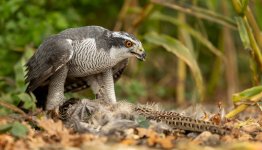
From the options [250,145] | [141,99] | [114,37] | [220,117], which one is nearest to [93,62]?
[114,37]

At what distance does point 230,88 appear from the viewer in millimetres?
10211

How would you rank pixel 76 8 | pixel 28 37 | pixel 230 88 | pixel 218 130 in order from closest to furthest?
pixel 218 130 → pixel 28 37 → pixel 76 8 → pixel 230 88

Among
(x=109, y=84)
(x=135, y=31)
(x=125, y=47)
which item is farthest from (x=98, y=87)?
(x=135, y=31)

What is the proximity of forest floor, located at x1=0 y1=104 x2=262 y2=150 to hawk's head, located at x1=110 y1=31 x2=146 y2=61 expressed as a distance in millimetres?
1171

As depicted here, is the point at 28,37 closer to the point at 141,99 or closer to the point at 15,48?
the point at 15,48

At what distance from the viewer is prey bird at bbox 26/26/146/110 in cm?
541

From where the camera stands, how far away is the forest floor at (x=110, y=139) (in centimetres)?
369

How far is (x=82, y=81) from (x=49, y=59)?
0.56 m

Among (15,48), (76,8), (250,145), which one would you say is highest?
(76,8)

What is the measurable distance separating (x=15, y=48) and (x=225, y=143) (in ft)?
14.5

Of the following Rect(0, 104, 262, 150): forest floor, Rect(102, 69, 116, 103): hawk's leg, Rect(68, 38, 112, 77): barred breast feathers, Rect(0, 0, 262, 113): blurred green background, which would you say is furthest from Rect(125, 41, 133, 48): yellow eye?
Rect(0, 104, 262, 150): forest floor

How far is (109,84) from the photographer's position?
5.71 metres

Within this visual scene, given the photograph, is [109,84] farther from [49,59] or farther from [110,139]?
[110,139]

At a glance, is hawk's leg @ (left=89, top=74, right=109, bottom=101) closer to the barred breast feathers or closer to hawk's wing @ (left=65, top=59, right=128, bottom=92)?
hawk's wing @ (left=65, top=59, right=128, bottom=92)
